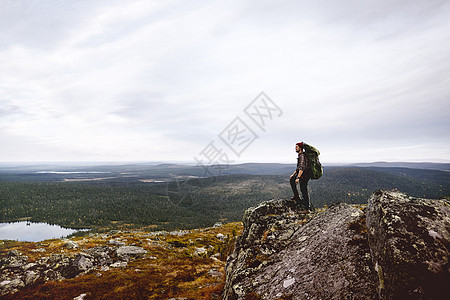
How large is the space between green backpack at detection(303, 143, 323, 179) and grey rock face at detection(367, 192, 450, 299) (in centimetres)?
600

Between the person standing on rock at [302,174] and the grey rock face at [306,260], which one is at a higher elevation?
the person standing on rock at [302,174]

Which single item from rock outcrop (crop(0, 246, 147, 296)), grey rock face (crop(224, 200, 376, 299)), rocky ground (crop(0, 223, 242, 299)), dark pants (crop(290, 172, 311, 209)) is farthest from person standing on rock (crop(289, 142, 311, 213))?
rock outcrop (crop(0, 246, 147, 296))

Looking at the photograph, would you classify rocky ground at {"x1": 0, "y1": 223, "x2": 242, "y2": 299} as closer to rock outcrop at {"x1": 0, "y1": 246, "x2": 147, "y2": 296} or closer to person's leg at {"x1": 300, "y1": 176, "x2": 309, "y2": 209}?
rock outcrop at {"x1": 0, "y1": 246, "x2": 147, "y2": 296}

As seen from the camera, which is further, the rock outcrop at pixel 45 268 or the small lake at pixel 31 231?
the small lake at pixel 31 231

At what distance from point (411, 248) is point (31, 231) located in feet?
757

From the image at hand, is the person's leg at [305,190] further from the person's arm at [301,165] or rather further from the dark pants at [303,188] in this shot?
the person's arm at [301,165]

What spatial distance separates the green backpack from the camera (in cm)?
1280

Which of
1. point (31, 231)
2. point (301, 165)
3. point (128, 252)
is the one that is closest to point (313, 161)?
point (301, 165)

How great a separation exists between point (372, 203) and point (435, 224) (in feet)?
6.52

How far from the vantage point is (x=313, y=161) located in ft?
42.3

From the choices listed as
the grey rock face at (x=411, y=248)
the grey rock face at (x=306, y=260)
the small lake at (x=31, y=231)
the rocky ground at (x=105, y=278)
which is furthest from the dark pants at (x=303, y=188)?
the small lake at (x=31, y=231)

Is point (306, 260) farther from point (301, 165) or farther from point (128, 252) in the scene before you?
point (128, 252)

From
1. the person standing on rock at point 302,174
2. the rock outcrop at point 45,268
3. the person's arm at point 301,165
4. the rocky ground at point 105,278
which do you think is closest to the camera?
the person's arm at point 301,165

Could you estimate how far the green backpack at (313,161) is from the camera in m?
12.8
